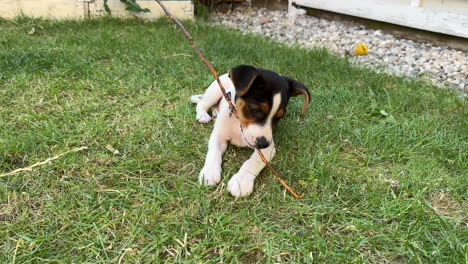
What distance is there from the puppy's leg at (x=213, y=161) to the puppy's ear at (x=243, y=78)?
0.54 metres

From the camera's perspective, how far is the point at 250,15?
8.70 metres

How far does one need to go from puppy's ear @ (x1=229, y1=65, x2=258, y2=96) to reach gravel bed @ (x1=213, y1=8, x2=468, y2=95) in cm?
351

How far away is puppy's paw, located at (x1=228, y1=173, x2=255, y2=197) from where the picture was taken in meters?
2.61

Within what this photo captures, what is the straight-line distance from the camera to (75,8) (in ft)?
21.5

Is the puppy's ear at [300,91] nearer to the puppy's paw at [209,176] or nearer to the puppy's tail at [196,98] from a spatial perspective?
the puppy's paw at [209,176]

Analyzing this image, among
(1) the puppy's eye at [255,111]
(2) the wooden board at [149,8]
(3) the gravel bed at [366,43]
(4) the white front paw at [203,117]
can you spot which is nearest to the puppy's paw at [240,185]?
(1) the puppy's eye at [255,111]

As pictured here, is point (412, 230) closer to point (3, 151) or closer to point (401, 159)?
point (401, 159)

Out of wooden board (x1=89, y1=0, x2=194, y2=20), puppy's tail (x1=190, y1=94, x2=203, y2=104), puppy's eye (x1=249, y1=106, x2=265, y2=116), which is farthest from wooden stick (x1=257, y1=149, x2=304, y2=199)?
wooden board (x1=89, y1=0, x2=194, y2=20)

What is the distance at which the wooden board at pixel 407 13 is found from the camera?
6.27 meters

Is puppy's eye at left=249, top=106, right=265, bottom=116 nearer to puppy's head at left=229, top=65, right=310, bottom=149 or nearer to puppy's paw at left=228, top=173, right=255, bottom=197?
puppy's head at left=229, top=65, right=310, bottom=149

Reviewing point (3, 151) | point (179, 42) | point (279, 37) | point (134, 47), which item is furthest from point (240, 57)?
point (3, 151)

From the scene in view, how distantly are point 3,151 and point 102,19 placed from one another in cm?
431

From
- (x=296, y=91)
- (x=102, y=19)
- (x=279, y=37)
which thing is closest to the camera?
(x=296, y=91)

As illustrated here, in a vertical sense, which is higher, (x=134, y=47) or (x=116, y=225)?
(x=134, y=47)
